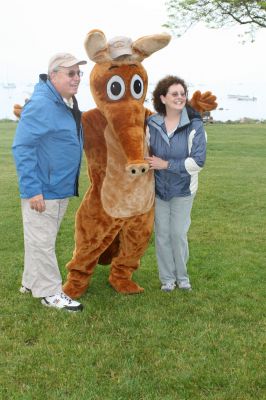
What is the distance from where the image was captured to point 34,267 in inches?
166

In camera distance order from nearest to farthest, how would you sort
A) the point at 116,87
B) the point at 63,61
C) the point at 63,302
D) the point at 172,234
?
the point at 63,61 → the point at 116,87 → the point at 63,302 → the point at 172,234

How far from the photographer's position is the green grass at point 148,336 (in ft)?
10.6

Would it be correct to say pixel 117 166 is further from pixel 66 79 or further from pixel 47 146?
pixel 66 79

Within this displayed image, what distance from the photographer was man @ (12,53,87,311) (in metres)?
3.88

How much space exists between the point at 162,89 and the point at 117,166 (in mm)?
755

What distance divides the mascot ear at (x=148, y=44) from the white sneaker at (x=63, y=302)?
203 cm

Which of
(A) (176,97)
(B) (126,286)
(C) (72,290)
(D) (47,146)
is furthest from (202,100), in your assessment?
(C) (72,290)

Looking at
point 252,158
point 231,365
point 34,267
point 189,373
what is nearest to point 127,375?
point 189,373

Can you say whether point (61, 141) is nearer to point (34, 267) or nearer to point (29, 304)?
point (34, 267)

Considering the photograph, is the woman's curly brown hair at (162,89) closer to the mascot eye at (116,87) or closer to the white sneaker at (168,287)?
the mascot eye at (116,87)

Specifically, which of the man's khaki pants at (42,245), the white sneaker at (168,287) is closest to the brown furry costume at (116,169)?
the white sneaker at (168,287)

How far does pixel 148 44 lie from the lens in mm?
4145

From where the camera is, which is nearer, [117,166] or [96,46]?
[96,46]

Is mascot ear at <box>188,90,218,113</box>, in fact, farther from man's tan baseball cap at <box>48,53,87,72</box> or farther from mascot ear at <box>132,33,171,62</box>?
man's tan baseball cap at <box>48,53,87,72</box>
